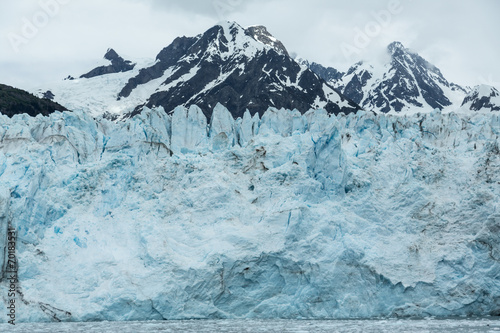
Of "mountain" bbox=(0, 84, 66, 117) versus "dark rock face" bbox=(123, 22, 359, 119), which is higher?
"dark rock face" bbox=(123, 22, 359, 119)

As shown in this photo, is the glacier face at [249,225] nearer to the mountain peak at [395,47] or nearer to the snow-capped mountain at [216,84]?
the snow-capped mountain at [216,84]

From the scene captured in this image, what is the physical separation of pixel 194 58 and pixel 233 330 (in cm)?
9637

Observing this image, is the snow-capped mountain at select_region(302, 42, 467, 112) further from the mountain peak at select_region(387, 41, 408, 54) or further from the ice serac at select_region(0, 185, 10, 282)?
the ice serac at select_region(0, 185, 10, 282)

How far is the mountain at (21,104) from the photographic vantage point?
65.4 metres

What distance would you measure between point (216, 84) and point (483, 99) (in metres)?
42.2

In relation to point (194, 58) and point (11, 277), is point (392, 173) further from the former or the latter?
point (194, 58)

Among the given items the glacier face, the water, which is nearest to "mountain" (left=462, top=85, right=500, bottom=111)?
the glacier face

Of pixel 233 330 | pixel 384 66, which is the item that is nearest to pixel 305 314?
pixel 233 330

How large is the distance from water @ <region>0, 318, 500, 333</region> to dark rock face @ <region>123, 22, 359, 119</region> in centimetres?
6561

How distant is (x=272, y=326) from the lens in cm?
1792

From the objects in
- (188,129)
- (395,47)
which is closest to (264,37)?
(395,47)

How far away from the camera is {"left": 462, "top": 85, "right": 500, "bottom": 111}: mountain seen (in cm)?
9219

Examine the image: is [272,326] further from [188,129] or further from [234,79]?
[234,79]

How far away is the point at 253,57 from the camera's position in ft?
333
